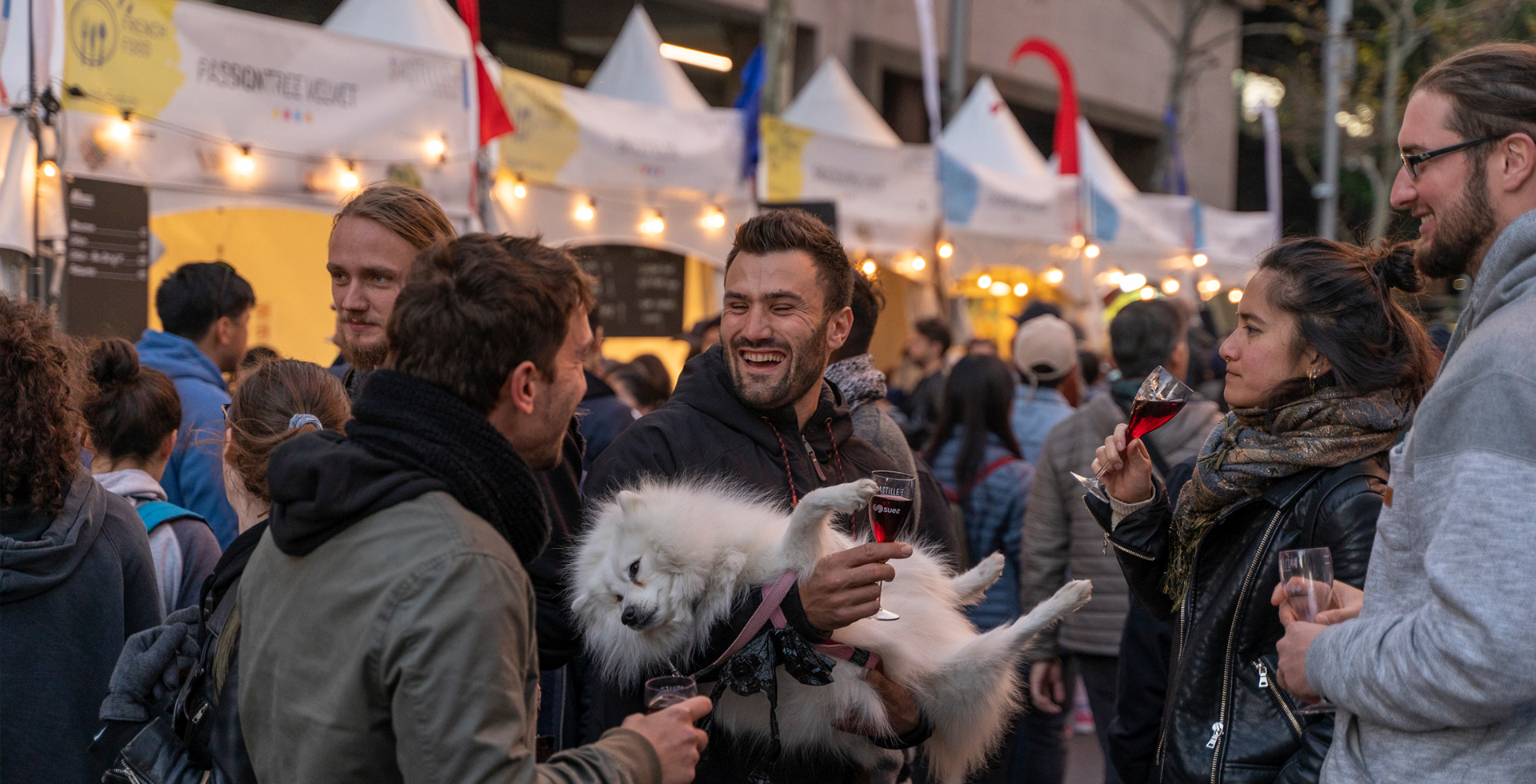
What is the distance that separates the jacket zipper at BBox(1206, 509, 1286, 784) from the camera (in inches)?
92.6

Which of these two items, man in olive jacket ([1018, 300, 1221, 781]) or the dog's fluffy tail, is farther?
man in olive jacket ([1018, 300, 1221, 781])

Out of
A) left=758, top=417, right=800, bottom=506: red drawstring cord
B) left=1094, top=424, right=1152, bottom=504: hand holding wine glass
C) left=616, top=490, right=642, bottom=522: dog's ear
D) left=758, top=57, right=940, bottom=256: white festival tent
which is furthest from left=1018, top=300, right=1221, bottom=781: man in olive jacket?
left=758, top=57, right=940, bottom=256: white festival tent

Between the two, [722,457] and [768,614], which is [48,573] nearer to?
[722,457]

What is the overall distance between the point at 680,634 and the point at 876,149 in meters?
7.78

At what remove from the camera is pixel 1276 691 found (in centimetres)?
229

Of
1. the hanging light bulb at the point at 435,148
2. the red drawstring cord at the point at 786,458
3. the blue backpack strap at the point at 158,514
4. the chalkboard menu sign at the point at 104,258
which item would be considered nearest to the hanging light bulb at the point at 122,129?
the chalkboard menu sign at the point at 104,258

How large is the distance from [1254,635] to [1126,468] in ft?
1.70

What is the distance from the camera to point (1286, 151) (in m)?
31.0

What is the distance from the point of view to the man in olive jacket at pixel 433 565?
1568 mm

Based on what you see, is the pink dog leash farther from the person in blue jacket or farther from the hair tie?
the person in blue jacket

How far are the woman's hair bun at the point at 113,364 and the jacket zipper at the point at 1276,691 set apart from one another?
3448mm

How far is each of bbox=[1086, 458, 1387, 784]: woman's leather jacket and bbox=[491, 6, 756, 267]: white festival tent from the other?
5.55m

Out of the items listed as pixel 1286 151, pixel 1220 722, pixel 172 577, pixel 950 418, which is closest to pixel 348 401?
pixel 172 577

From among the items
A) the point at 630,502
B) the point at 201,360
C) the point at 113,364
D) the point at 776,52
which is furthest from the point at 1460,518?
the point at 776,52
